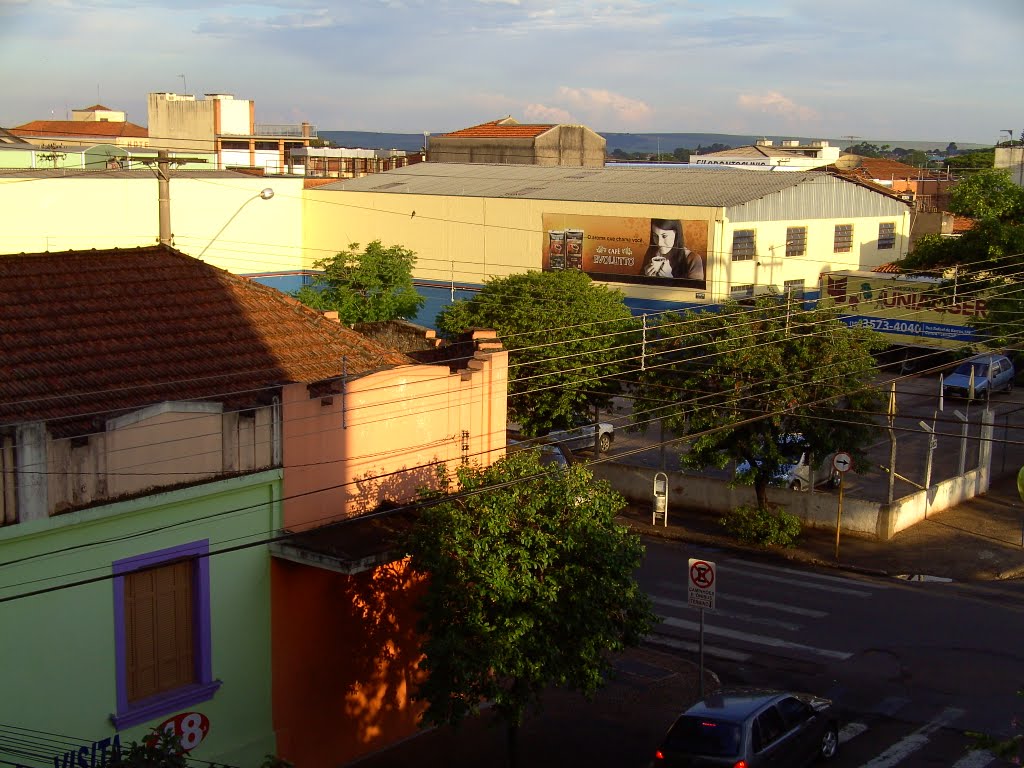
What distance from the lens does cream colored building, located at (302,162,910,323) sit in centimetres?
4109

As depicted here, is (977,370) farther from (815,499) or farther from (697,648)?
(697,648)

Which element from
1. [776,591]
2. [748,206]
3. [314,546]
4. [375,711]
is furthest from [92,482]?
[748,206]

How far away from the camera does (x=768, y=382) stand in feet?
72.0

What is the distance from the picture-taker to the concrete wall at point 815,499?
24.7 m

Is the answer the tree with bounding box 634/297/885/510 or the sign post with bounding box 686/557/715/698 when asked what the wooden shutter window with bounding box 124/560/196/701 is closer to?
the sign post with bounding box 686/557/715/698

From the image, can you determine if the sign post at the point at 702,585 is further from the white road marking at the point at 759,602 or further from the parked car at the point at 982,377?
the parked car at the point at 982,377

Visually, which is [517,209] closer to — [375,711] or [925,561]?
[925,561]

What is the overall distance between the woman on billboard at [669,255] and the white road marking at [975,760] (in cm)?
2720

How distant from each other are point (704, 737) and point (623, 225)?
3084 cm

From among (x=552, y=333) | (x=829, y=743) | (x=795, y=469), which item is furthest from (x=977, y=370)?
(x=829, y=743)

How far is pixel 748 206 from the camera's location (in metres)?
41.0

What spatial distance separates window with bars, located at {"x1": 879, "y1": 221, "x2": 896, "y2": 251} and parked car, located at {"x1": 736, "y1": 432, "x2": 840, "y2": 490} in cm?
2433

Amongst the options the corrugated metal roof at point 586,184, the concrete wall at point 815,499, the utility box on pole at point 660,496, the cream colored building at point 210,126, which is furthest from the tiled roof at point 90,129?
the utility box on pole at point 660,496

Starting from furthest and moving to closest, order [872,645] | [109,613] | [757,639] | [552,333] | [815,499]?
[552,333] < [815,499] < [757,639] < [872,645] < [109,613]
